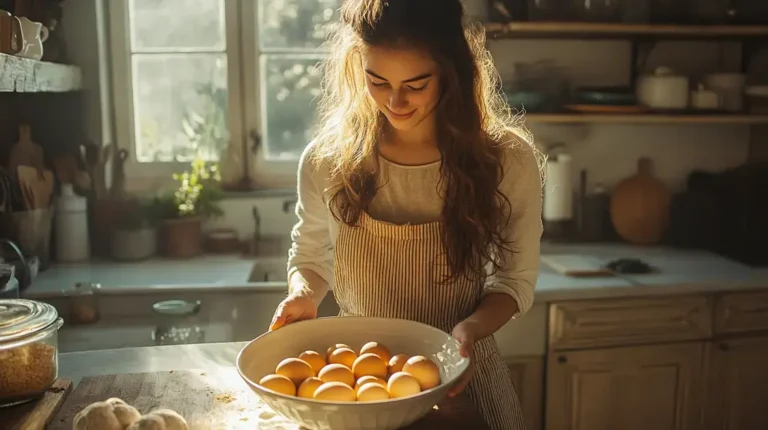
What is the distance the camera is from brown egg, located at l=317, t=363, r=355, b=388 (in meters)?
0.96

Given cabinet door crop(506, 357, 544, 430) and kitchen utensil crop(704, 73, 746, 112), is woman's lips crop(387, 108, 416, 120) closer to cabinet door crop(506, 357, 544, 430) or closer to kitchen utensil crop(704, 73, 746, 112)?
cabinet door crop(506, 357, 544, 430)

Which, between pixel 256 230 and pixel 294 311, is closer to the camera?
pixel 294 311

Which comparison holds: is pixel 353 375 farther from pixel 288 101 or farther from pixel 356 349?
pixel 288 101

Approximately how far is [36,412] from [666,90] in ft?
6.56

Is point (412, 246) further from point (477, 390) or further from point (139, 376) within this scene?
point (139, 376)

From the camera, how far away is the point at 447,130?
1.25 m

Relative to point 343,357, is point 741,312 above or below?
below

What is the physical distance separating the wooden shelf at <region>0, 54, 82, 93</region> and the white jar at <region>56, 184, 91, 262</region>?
0.33 metres

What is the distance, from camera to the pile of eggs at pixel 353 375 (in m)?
0.92

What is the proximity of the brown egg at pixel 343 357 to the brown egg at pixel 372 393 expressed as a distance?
4.1 inches

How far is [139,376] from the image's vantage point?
1.21 meters

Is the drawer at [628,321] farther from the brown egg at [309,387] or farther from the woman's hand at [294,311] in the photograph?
the brown egg at [309,387]

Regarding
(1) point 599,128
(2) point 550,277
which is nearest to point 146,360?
(2) point 550,277

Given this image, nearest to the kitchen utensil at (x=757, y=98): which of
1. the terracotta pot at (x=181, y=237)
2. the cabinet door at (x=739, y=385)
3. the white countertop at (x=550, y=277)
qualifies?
the white countertop at (x=550, y=277)
